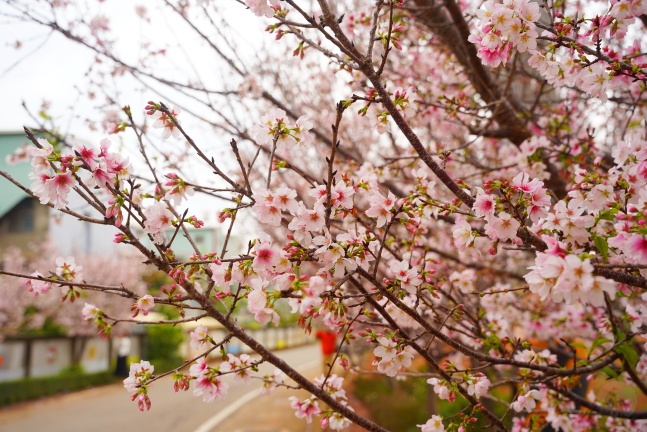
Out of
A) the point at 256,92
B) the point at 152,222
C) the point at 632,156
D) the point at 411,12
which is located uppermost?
the point at 411,12

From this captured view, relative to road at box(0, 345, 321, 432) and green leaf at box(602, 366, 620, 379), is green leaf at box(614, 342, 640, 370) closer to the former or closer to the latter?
green leaf at box(602, 366, 620, 379)

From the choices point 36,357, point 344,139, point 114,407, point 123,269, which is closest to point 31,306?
point 36,357

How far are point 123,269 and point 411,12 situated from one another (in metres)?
20.8

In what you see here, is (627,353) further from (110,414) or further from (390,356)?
(110,414)

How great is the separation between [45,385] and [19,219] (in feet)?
25.4

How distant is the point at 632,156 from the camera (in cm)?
203

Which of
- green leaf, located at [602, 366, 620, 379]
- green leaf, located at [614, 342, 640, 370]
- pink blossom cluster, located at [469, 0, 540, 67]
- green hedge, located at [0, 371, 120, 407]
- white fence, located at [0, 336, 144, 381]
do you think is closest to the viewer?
pink blossom cluster, located at [469, 0, 540, 67]

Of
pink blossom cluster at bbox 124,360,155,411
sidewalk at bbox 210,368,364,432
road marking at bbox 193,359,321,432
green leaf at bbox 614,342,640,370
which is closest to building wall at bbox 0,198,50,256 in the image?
road marking at bbox 193,359,321,432

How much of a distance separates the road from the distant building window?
771cm

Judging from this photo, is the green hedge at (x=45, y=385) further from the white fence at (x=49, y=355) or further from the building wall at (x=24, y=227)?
the building wall at (x=24, y=227)

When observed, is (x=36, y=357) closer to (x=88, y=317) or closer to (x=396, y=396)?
(x=396, y=396)

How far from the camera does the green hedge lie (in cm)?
1298

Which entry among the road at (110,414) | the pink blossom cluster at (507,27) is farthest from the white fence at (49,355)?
the pink blossom cluster at (507,27)

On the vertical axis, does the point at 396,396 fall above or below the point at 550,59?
below
